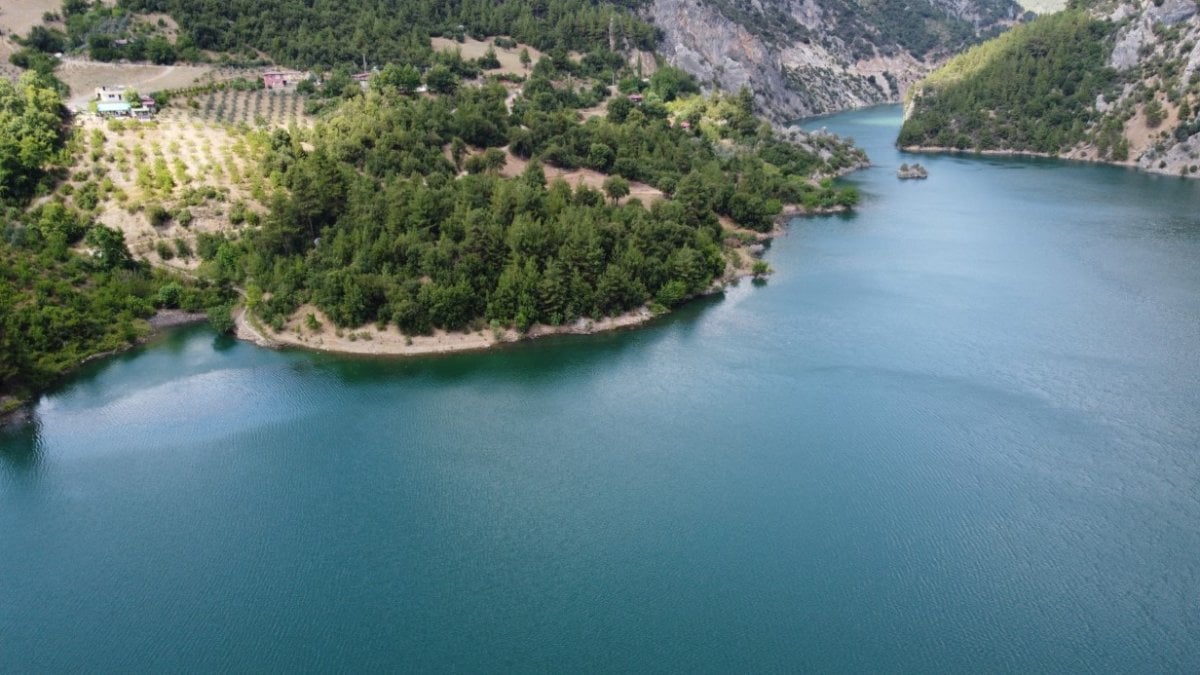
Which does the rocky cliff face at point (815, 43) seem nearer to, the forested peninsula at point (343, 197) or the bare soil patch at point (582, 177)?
the forested peninsula at point (343, 197)

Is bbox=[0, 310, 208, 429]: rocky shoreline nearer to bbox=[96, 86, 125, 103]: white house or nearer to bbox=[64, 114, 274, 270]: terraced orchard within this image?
bbox=[64, 114, 274, 270]: terraced orchard

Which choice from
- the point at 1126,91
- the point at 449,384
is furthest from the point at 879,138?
the point at 449,384

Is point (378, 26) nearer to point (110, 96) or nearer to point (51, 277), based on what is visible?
point (110, 96)

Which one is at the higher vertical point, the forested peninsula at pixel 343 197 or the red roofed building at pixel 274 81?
the red roofed building at pixel 274 81

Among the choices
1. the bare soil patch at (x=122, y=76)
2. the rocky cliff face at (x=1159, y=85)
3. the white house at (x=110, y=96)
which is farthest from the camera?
the rocky cliff face at (x=1159, y=85)

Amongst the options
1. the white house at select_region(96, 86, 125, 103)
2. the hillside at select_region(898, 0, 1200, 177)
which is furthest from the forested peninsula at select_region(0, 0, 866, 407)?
the hillside at select_region(898, 0, 1200, 177)

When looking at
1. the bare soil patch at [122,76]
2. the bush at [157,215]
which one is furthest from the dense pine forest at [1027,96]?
the bush at [157,215]
